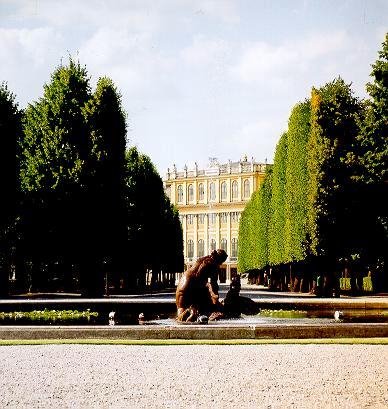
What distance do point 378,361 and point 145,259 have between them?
4036 centimetres

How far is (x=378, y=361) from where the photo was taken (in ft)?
33.5

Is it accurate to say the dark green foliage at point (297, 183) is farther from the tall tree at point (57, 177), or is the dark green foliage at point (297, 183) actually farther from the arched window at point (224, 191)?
the arched window at point (224, 191)

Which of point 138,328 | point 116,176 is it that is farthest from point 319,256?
point 138,328

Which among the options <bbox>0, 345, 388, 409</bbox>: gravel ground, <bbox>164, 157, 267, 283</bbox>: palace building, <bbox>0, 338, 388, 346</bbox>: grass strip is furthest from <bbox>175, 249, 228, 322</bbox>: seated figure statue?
<bbox>164, 157, 267, 283</bbox>: palace building

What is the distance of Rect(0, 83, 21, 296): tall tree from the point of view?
35188 mm

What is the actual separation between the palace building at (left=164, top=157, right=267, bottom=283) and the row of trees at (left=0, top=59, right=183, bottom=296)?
83637 mm

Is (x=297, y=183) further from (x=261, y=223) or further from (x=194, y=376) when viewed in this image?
(x=194, y=376)

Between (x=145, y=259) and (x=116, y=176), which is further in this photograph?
(x=145, y=259)

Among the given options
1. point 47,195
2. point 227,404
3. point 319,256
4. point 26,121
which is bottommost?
point 227,404

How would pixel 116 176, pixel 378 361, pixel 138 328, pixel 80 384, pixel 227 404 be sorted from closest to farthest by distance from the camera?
pixel 227 404, pixel 80 384, pixel 378 361, pixel 138 328, pixel 116 176

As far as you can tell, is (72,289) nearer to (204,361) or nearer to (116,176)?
(116,176)

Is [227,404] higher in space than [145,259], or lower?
lower

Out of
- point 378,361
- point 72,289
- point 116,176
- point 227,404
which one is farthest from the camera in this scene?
point 72,289

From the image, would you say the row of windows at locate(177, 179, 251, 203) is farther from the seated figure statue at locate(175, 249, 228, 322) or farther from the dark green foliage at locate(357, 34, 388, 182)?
the seated figure statue at locate(175, 249, 228, 322)
